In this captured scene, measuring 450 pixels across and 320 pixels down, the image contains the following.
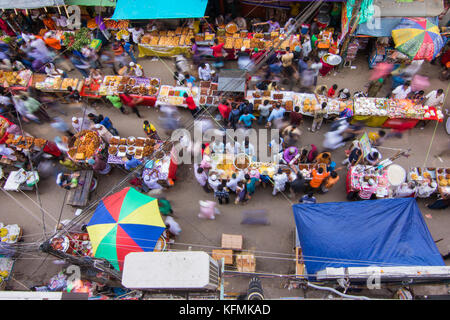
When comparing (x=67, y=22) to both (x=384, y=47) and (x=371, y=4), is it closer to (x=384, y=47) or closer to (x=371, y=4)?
(x=371, y=4)

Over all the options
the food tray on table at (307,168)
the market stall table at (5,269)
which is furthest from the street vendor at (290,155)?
the market stall table at (5,269)

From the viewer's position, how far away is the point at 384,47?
12.6m

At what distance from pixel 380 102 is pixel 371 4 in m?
3.99

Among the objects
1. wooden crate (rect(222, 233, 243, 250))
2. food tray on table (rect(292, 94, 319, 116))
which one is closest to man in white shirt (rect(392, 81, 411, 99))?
food tray on table (rect(292, 94, 319, 116))

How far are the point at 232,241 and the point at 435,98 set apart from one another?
372 inches

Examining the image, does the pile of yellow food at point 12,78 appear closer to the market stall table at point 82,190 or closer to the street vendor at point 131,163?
the market stall table at point 82,190

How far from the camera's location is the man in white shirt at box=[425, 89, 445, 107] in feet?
34.9

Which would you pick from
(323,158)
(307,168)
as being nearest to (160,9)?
(307,168)

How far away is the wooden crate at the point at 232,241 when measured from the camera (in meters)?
9.06

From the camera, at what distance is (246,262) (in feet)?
28.7

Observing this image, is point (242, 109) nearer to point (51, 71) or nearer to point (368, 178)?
point (368, 178)

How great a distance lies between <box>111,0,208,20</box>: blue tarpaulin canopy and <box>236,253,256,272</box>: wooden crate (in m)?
10.2

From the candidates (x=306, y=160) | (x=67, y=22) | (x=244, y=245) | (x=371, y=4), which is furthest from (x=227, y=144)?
(x=67, y=22)

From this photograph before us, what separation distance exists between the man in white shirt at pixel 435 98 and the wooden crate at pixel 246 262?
9.13 meters
